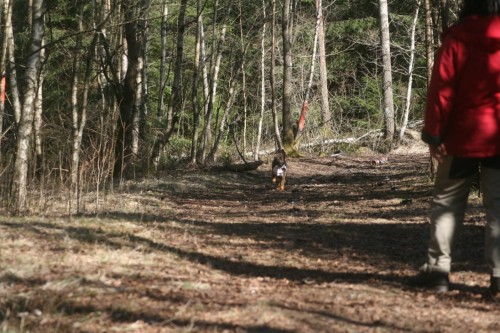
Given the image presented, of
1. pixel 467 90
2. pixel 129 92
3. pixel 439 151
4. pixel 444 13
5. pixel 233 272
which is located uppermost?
pixel 444 13

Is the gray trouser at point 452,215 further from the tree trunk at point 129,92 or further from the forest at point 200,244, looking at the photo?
the tree trunk at point 129,92

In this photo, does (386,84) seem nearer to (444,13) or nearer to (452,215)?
(444,13)

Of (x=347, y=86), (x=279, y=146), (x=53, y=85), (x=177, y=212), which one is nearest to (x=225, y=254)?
(x=177, y=212)

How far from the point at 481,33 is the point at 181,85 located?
80.7ft

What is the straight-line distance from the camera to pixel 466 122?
529 centimetres

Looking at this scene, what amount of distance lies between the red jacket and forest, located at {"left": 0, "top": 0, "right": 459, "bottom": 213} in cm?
520

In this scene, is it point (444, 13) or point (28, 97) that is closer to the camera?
point (28, 97)

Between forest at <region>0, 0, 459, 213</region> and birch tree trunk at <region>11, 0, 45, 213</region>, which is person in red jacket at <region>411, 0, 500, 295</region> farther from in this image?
birch tree trunk at <region>11, 0, 45, 213</region>

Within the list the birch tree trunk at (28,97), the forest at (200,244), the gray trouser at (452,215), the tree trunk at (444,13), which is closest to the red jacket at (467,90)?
the gray trouser at (452,215)

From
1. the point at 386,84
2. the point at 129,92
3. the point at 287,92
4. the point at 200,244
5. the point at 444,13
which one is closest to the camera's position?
the point at 200,244

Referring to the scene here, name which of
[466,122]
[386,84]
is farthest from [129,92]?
[386,84]

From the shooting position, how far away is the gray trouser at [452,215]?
5.31 metres

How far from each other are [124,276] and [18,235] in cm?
162

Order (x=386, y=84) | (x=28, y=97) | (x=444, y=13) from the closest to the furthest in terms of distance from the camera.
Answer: (x=28, y=97) < (x=444, y=13) < (x=386, y=84)
